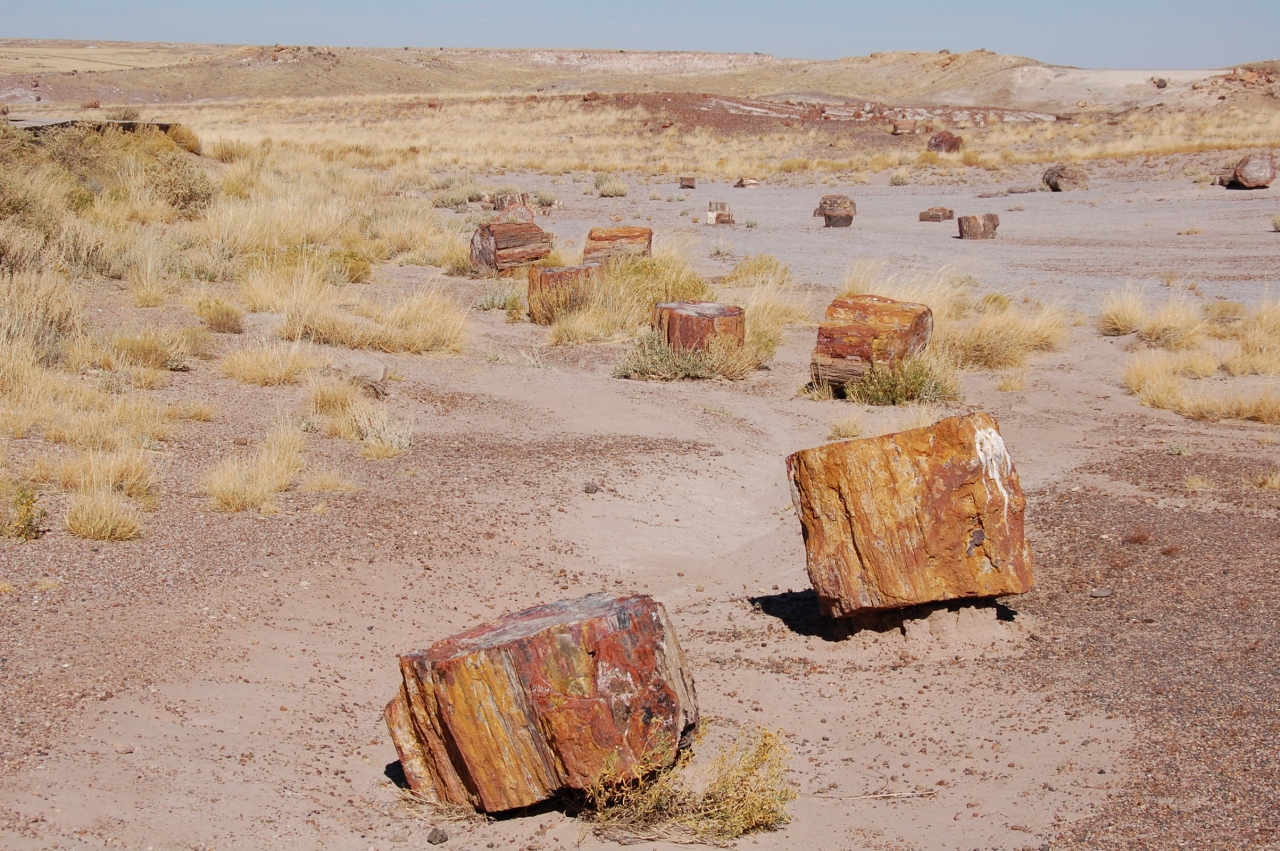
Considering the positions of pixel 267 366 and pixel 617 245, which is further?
pixel 617 245

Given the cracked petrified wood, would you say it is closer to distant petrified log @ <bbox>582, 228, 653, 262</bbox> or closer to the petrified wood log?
distant petrified log @ <bbox>582, 228, 653, 262</bbox>

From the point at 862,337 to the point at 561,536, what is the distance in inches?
168

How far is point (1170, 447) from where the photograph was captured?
8594mm

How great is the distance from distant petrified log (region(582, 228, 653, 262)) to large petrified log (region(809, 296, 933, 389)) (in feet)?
15.8

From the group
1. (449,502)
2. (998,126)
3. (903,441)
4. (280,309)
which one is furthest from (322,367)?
(998,126)

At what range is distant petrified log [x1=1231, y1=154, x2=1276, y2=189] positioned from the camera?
25016 millimetres

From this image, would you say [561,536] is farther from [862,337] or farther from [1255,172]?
[1255,172]

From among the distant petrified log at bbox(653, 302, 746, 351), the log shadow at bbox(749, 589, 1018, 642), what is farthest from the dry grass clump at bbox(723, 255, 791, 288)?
the log shadow at bbox(749, 589, 1018, 642)

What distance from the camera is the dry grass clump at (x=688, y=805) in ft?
12.0

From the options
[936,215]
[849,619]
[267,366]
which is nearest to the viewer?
[849,619]

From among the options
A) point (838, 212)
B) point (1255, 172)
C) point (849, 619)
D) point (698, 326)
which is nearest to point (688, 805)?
point (849, 619)

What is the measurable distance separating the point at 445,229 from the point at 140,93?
6454cm

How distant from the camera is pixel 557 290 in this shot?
13039 millimetres

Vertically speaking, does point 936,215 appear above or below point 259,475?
above
